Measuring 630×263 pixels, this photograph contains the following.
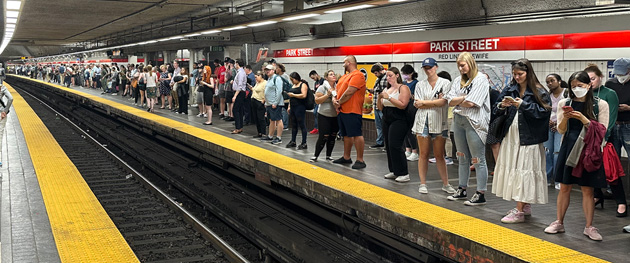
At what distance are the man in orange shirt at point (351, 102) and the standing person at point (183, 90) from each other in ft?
30.0

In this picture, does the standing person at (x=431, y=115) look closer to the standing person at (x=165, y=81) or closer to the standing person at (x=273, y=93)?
the standing person at (x=273, y=93)

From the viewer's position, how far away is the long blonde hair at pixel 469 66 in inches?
246

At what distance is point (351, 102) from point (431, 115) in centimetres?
183

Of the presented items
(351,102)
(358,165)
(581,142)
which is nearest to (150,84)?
(358,165)

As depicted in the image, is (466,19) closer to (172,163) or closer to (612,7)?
(612,7)

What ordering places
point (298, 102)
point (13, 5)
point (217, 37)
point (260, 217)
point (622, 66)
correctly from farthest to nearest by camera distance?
1. point (217, 37)
2. point (13, 5)
3. point (298, 102)
4. point (260, 217)
5. point (622, 66)

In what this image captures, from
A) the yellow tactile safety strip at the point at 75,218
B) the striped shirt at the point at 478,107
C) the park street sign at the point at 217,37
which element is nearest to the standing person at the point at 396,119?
the striped shirt at the point at 478,107

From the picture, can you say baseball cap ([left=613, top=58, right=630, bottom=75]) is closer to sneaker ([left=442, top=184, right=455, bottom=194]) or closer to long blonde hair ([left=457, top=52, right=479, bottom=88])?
long blonde hair ([left=457, top=52, right=479, bottom=88])

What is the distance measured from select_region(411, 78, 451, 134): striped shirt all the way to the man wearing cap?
5.82 feet

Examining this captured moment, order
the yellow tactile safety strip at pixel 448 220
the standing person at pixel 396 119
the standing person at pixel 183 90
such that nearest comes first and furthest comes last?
the yellow tactile safety strip at pixel 448 220 → the standing person at pixel 396 119 → the standing person at pixel 183 90

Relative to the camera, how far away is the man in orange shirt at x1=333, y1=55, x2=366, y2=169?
8.57 m

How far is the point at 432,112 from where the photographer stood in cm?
709

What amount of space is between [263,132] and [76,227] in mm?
6110

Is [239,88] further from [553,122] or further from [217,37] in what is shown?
[553,122]
